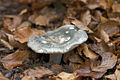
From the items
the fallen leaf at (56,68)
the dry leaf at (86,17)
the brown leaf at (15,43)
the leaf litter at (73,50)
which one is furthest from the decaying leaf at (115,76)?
the brown leaf at (15,43)

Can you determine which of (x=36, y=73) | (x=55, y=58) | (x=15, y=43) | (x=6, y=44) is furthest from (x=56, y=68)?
(x=6, y=44)

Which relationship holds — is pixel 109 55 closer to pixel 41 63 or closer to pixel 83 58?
pixel 83 58

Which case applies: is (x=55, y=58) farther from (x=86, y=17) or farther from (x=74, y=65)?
(x=86, y=17)

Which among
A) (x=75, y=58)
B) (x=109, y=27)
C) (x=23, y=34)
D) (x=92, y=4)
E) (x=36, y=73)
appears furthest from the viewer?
(x=92, y=4)

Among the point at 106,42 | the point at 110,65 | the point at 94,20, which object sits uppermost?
the point at 94,20

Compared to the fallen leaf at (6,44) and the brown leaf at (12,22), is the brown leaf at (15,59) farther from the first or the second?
the brown leaf at (12,22)

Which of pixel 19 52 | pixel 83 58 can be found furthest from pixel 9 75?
pixel 83 58

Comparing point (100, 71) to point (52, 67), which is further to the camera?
point (52, 67)
